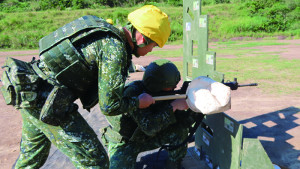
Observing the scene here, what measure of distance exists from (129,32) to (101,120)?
2640 millimetres

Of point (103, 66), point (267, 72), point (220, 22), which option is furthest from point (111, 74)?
point (220, 22)

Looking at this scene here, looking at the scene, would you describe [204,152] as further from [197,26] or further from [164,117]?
[197,26]

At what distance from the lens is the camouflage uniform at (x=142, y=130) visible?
2.46 m

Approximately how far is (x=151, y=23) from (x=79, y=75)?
61 centimetres

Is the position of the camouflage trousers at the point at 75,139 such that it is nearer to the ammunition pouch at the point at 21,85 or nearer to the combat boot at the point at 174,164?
the ammunition pouch at the point at 21,85

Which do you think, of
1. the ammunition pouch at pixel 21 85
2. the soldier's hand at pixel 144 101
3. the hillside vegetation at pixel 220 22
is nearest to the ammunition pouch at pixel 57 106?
the ammunition pouch at pixel 21 85

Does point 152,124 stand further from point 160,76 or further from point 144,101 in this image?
point 160,76

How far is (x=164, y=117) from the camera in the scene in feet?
8.14

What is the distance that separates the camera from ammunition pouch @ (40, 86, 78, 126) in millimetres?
Result: 1825

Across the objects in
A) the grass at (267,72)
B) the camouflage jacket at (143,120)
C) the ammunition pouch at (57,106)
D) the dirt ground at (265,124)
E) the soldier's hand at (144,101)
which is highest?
the ammunition pouch at (57,106)

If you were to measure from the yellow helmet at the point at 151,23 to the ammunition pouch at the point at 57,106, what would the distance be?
685 mm

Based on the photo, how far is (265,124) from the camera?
407cm

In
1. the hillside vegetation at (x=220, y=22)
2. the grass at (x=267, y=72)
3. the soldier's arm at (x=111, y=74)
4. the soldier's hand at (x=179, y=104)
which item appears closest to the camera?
the soldier's arm at (x=111, y=74)

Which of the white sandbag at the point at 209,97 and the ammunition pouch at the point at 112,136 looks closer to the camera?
the white sandbag at the point at 209,97
